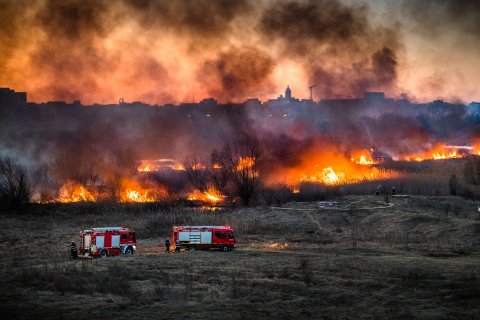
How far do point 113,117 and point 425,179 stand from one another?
261ft

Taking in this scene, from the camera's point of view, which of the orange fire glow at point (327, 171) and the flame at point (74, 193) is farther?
the orange fire glow at point (327, 171)

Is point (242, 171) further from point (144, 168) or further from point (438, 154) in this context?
point (438, 154)

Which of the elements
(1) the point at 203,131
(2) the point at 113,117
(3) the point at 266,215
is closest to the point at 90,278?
(3) the point at 266,215

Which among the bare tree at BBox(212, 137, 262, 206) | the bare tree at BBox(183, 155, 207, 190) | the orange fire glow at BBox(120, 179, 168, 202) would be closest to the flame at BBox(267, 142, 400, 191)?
the bare tree at BBox(212, 137, 262, 206)

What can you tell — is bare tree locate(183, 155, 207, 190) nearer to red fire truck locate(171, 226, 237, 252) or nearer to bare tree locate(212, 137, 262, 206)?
bare tree locate(212, 137, 262, 206)

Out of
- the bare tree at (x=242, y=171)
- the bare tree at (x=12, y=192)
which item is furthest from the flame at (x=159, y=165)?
the bare tree at (x=12, y=192)

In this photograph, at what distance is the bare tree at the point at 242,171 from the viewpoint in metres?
80.1

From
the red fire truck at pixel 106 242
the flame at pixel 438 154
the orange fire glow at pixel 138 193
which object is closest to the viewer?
the red fire truck at pixel 106 242

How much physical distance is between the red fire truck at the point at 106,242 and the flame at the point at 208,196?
39282mm

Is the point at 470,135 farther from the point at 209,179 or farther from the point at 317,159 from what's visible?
the point at 209,179

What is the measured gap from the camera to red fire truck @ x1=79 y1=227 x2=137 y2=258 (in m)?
43.8

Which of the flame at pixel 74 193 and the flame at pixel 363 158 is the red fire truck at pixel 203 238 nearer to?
the flame at pixel 74 193

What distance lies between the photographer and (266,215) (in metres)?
67.1

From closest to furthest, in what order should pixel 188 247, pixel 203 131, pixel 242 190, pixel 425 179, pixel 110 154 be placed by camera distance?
pixel 188 247 < pixel 242 190 < pixel 425 179 < pixel 110 154 < pixel 203 131
